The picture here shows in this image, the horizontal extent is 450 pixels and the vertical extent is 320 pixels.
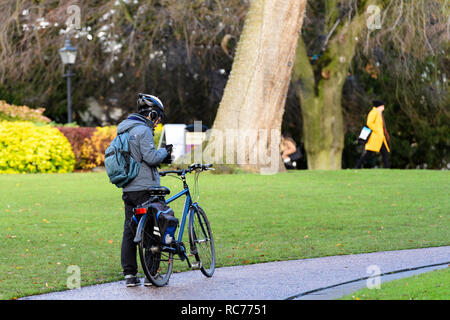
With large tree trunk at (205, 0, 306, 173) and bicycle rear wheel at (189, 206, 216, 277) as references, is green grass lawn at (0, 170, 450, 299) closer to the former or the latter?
large tree trunk at (205, 0, 306, 173)

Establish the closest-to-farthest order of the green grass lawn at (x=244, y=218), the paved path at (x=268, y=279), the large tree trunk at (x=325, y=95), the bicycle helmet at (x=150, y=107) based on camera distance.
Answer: the paved path at (x=268, y=279) < the bicycle helmet at (x=150, y=107) < the green grass lawn at (x=244, y=218) < the large tree trunk at (x=325, y=95)

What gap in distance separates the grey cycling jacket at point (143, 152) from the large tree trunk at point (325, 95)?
17682 mm

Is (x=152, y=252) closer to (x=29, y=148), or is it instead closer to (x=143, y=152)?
(x=143, y=152)

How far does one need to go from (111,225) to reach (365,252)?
407 centimetres

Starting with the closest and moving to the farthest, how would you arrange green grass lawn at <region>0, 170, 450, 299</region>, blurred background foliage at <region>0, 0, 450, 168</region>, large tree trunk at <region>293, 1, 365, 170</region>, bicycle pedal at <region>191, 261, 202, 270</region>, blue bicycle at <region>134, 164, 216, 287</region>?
blue bicycle at <region>134, 164, 216, 287</region> → bicycle pedal at <region>191, 261, 202, 270</region> → green grass lawn at <region>0, 170, 450, 299</region> → blurred background foliage at <region>0, 0, 450, 168</region> → large tree trunk at <region>293, 1, 365, 170</region>

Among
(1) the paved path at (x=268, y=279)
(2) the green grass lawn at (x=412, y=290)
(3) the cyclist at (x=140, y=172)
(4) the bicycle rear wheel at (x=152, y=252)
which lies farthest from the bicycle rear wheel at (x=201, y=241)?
(2) the green grass lawn at (x=412, y=290)

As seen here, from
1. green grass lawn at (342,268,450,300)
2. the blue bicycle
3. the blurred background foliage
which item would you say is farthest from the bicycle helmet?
the blurred background foliage

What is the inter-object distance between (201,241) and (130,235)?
77cm

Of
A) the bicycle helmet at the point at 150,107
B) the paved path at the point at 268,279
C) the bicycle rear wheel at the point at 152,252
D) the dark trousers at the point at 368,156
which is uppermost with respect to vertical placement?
the bicycle helmet at the point at 150,107

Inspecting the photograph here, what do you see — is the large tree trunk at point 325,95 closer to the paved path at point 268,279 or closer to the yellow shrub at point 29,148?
the yellow shrub at point 29,148

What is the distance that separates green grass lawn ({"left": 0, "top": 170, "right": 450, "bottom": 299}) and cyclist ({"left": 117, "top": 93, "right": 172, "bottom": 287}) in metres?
0.53

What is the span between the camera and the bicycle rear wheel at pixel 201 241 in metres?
8.20

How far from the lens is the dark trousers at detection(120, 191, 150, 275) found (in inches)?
309

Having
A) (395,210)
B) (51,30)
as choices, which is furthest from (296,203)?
(51,30)
